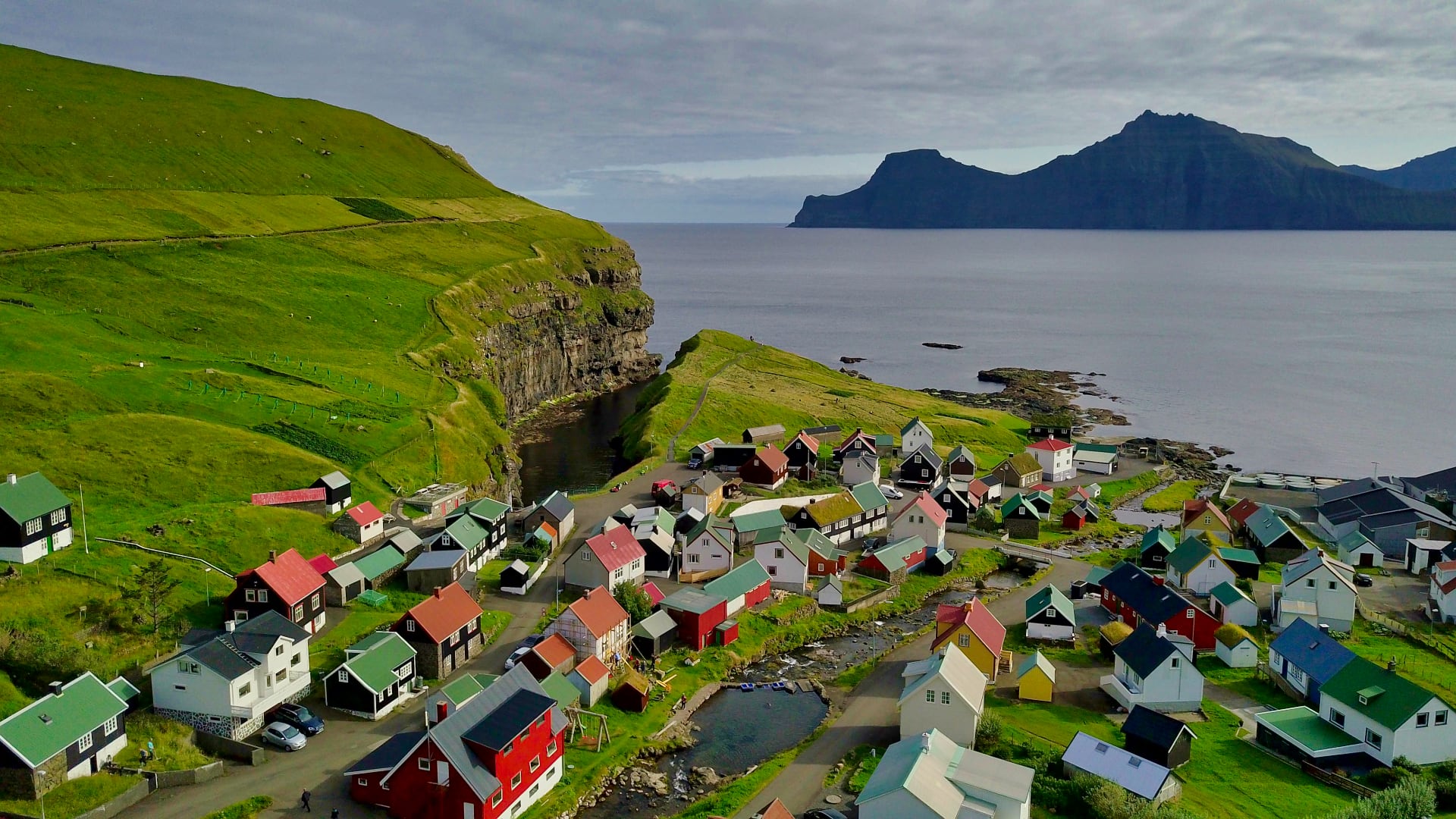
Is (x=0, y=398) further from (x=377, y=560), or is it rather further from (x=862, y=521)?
(x=862, y=521)

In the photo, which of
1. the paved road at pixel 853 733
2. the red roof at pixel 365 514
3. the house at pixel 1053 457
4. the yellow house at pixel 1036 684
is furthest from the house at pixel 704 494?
the house at pixel 1053 457

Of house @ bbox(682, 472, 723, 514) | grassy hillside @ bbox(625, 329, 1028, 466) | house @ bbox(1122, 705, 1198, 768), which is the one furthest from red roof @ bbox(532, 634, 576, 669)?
grassy hillside @ bbox(625, 329, 1028, 466)

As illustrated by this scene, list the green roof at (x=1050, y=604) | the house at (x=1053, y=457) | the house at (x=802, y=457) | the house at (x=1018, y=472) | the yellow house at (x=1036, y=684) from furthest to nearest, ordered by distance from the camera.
→ the house at (x=1053, y=457), the house at (x=1018, y=472), the house at (x=802, y=457), the green roof at (x=1050, y=604), the yellow house at (x=1036, y=684)

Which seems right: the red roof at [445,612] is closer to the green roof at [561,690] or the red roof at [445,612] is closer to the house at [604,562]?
the green roof at [561,690]

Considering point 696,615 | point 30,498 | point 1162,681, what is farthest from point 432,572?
point 1162,681

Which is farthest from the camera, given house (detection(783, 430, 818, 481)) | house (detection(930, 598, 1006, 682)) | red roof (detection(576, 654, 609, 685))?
house (detection(783, 430, 818, 481))

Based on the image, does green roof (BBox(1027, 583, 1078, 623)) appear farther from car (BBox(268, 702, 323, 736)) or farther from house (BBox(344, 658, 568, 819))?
car (BBox(268, 702, 323, 736))

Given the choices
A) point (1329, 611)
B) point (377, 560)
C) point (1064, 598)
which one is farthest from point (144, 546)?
point (1329, 611)
